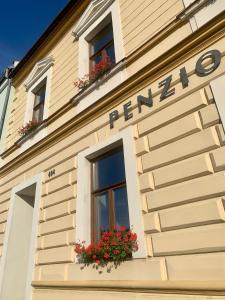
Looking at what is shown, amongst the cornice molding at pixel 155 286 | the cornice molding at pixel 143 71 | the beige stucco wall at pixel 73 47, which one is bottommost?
the cornice molding at pixel 155 286

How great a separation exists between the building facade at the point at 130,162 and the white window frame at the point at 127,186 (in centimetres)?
2

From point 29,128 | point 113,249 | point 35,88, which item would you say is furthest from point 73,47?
point 113,249

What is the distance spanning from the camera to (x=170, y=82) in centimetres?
409

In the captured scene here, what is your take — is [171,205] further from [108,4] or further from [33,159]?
[108,4]

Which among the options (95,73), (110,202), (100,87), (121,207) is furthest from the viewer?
(95,73)

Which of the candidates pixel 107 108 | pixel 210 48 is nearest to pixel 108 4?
pixel 107 108

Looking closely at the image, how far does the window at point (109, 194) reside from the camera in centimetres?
425

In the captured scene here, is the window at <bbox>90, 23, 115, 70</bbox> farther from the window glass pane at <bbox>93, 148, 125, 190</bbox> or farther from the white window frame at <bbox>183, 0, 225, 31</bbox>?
the window glass pane at <bbox>93, 148, 125, 190</bbox>

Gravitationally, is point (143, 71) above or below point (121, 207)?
above

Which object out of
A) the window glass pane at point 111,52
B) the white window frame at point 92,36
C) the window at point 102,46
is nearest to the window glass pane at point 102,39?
the window at point 102,46

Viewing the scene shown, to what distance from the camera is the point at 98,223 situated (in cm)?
455

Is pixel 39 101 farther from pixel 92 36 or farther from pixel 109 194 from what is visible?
pixel 109 194

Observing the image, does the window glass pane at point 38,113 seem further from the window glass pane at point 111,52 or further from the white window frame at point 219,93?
the white window frame at point 219,93

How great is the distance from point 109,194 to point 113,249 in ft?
3.49
